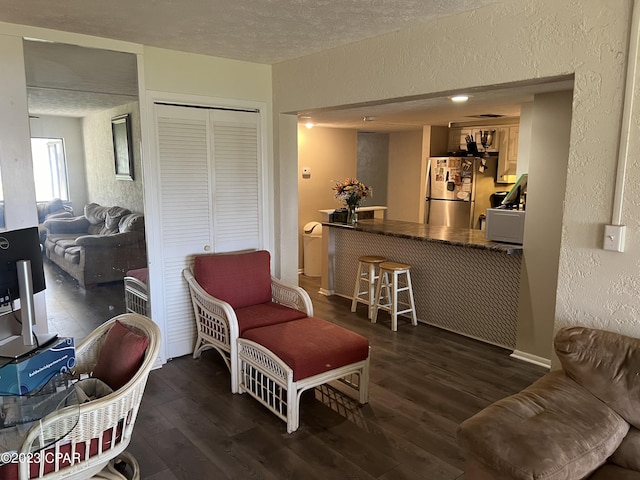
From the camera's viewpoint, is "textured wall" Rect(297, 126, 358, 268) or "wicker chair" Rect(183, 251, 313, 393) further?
"textured wall" Rect(297, 126, 358, 268)

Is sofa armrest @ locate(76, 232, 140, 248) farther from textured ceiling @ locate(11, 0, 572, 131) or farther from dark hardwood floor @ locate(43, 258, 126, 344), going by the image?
textured ceiling @ locate(11, 0, 572, 131)

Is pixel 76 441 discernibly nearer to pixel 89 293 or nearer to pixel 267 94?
pixel 89 293

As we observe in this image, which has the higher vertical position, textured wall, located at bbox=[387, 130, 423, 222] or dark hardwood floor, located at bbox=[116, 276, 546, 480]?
textured wall, located at bbox=[387, 130, 423, 222]

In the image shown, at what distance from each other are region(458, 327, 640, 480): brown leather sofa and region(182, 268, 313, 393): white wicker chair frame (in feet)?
6.00

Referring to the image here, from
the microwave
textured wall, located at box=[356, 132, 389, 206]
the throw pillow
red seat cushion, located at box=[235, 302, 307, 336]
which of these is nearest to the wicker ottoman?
red seat cushion, located at box=[235, 302, 307, 336]

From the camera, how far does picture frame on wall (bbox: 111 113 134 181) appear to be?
344cm

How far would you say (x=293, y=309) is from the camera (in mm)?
3652

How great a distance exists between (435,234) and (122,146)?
116 inches

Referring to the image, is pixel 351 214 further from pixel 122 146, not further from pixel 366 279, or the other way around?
pixel 122 146

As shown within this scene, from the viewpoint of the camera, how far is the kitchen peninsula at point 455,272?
4008 millimetres

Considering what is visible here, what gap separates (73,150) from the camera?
3289mm

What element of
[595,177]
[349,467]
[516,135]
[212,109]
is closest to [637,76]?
[595,177]

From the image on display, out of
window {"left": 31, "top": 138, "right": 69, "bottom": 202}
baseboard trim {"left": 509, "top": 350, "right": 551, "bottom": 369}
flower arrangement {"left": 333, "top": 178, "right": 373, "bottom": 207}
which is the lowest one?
baseboard trim {"left": 509, "top": 350, "right": 551, "bottom": 369}

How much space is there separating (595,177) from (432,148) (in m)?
5.11
